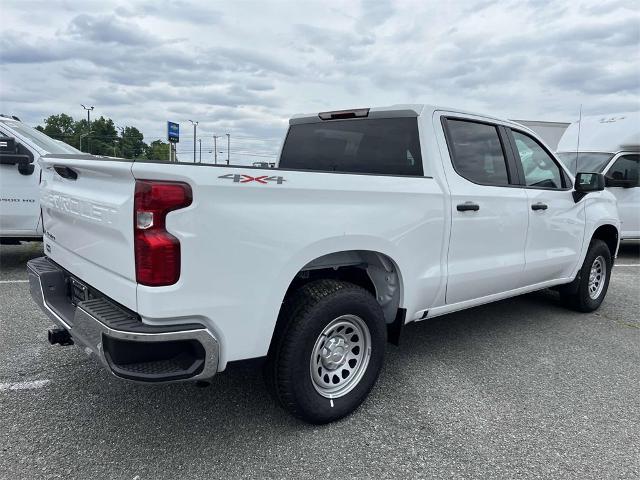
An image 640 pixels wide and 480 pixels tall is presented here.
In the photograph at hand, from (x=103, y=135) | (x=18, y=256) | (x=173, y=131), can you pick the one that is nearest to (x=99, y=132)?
(x=103, y=135)

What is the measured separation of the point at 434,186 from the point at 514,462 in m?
1.70

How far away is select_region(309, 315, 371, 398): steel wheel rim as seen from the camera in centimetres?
284

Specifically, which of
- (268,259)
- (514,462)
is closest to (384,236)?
(268,259)

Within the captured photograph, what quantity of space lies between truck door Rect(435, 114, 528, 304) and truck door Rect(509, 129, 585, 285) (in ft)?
0.50

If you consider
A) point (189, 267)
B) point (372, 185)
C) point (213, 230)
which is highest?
point (372, 185)

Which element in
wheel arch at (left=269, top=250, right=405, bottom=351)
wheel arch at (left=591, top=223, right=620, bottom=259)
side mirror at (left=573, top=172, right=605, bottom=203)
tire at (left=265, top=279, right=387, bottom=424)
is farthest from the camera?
wheel arch at (left=591, top=223, right=620, bottom=259)

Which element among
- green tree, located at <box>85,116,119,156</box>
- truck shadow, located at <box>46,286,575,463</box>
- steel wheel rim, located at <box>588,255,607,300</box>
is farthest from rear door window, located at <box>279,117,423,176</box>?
green tree, located at <box>85,116,119,156</box>

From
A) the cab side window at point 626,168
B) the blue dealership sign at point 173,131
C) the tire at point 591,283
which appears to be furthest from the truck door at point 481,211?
the blue dealership sign at point 173,131

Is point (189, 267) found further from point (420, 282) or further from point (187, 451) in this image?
point (420, 282)

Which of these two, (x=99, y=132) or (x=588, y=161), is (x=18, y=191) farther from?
(x=99, y=132)

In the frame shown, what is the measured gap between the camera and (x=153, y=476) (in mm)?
2389

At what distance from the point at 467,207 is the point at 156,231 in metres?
2.19

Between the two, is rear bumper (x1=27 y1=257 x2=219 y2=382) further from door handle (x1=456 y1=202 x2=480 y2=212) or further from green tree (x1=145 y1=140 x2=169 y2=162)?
green tree (x1=145 y1=140 x2=169 y2=162)

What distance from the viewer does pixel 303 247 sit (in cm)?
258
